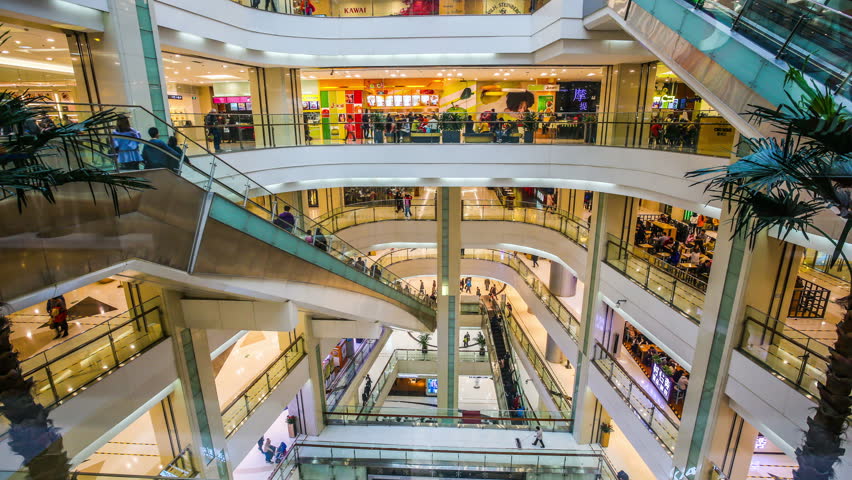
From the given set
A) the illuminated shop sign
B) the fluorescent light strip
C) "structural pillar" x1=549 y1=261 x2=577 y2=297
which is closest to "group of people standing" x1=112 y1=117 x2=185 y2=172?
the fluorescent light strip

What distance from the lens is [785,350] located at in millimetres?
6055

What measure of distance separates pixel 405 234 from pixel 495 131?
7267 millimetres

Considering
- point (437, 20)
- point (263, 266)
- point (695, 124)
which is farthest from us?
point (437, 20)

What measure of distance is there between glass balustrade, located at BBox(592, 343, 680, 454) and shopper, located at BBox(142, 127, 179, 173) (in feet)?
32.2

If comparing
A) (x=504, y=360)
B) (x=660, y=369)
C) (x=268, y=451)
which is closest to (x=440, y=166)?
(x=660, y=369)

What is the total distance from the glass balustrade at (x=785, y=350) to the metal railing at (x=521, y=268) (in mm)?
6950

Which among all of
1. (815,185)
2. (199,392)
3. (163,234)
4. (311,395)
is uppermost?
(815,185)

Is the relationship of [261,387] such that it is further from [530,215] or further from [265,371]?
[530,215]

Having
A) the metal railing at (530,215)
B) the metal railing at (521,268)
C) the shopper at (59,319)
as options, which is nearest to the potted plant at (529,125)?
the metal railing at (530,215)

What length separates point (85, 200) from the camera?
3863 millimetres

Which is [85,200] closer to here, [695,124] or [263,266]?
[263,266]

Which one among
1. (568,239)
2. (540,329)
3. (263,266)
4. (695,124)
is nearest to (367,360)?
(540,329)

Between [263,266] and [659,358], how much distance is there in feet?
32.1

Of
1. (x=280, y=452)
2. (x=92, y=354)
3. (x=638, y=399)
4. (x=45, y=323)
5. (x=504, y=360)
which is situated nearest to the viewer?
(x=92, y=354)
